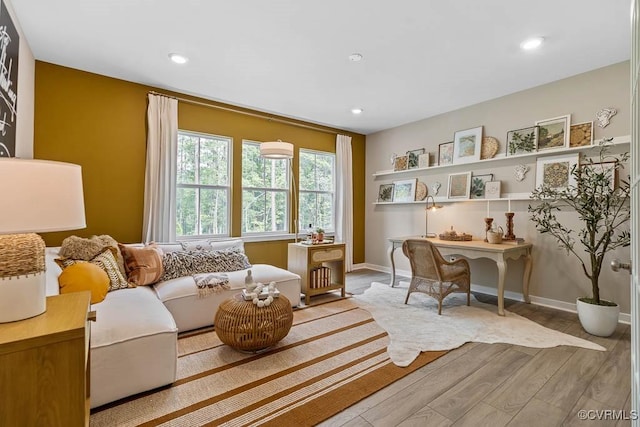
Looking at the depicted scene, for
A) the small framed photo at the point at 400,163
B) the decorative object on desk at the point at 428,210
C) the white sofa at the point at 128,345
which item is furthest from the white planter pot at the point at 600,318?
the white sofa at the point at 128,345

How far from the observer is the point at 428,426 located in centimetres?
161

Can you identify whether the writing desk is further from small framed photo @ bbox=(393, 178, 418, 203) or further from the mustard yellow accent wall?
the mustard yellow accent wall

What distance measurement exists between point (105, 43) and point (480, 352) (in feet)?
13.8

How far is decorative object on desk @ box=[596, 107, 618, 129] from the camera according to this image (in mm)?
3078

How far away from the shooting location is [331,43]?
2.68m

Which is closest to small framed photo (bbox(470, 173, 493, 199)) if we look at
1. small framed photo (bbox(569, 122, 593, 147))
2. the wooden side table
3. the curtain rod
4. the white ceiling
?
small framed photo (bbox(569, 122, 593, 147))

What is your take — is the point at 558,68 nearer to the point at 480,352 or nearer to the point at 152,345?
the point at 480,352

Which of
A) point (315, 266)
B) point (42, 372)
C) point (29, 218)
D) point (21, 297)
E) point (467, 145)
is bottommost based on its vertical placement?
point (315, 266)

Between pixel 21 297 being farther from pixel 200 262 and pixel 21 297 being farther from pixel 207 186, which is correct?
pixel 207 186

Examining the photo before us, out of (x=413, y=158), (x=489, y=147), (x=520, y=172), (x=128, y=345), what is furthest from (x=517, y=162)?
(x=128, y=345)

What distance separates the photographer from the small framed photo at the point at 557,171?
3.32 m

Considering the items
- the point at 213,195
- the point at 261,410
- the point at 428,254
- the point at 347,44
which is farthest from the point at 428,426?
the point at 213,195

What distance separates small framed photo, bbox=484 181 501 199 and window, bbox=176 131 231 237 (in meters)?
3.58

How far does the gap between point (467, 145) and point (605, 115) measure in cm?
145
